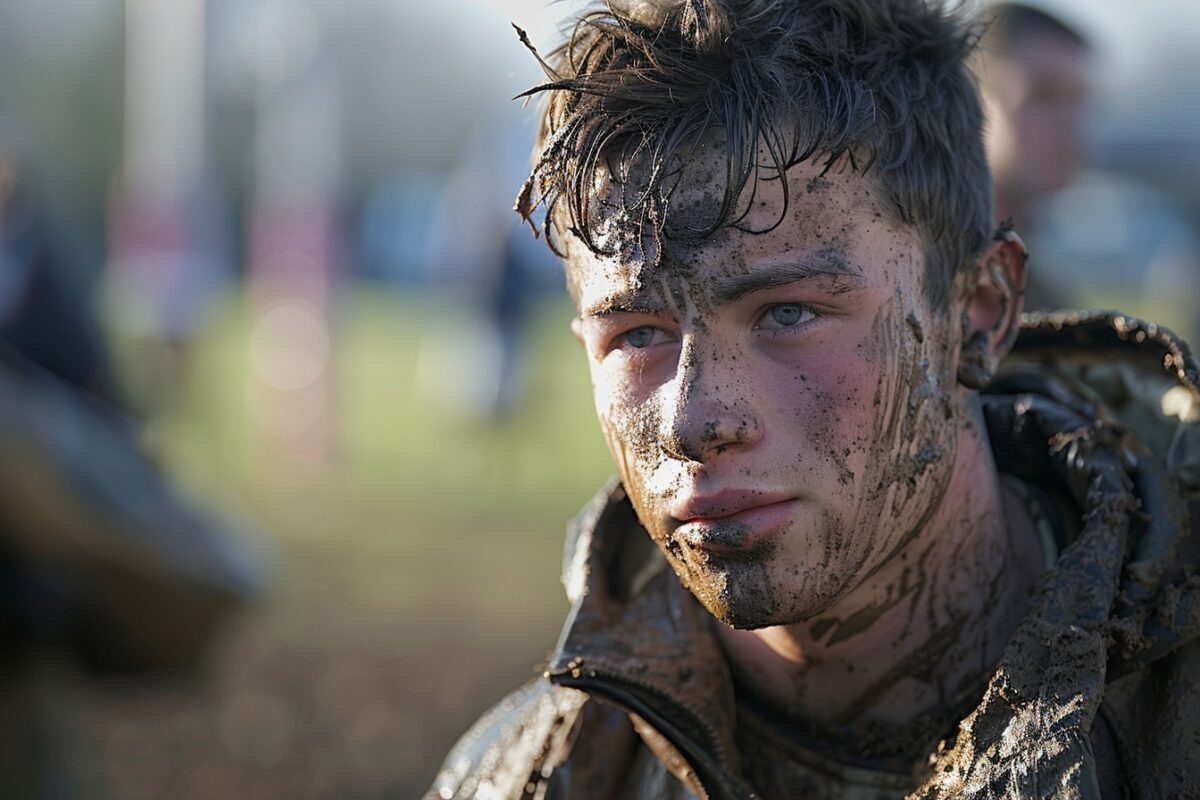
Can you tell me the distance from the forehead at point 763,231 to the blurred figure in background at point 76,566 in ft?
12.4

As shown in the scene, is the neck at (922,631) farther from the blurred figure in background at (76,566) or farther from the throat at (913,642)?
the blurred figure in background at (76,566)

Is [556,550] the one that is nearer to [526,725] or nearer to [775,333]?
[526,725]

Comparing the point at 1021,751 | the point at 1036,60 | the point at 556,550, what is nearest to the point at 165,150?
Answer: the point at 556,550

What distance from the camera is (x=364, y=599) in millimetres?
8789

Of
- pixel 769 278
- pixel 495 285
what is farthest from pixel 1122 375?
pixel 495 285

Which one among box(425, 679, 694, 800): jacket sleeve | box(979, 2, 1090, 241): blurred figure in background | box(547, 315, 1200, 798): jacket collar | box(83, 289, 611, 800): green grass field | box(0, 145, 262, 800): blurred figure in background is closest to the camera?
box(547, 315, 1200, 798): jacket collar

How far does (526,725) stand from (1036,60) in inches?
149

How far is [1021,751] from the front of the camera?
6.41 ft

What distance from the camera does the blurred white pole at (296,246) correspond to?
1316 cm

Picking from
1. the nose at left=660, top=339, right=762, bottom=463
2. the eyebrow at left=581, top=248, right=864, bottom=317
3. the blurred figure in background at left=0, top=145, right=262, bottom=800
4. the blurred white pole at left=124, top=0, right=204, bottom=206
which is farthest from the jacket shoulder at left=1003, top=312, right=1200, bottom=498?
the blurred white pole at left=124, top=0, right=204, bottom=206

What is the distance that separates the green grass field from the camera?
6652 millimetres

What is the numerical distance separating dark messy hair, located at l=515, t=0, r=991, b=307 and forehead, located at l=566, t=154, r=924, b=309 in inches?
0.6

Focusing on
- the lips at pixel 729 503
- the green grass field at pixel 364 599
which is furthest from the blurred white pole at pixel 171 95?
the lips at pixel 729 503

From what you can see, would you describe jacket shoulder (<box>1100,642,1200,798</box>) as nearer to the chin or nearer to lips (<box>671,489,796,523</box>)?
the chin
